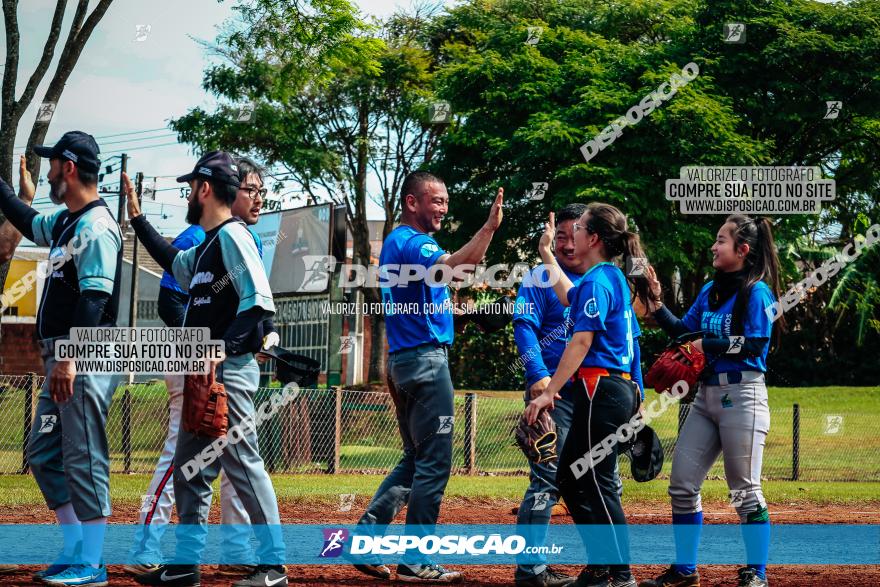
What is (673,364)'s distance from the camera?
618 centimetres

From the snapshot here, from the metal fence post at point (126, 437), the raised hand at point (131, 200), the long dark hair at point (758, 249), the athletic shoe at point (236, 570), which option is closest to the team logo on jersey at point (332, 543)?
the athletic shoe at point (236, 570)

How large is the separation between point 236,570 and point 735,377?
10.6 ft

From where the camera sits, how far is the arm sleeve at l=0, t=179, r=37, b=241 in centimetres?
594

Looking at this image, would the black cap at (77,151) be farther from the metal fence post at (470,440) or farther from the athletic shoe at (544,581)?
the metal fence post at (470,440)

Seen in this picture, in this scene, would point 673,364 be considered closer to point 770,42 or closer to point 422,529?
point 422,529

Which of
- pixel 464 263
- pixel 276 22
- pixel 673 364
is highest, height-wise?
pixel 276 22

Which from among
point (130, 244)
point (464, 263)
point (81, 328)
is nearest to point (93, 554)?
point (81, 328)

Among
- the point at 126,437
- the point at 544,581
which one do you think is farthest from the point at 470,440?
the point at 544,581

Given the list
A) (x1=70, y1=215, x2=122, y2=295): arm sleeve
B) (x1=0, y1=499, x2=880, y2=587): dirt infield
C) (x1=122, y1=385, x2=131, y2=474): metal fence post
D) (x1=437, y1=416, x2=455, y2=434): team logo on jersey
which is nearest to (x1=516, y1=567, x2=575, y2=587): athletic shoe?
(x1=0, y1=499, x2=880, y2=587): dirt infield

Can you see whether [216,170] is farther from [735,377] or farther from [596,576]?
[735,377]

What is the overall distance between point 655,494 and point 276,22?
524 inches

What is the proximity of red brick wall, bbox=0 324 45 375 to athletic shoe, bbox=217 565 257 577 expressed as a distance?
44.1 metres

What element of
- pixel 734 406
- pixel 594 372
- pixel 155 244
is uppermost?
pixel 155 244

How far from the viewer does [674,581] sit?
5.98m
